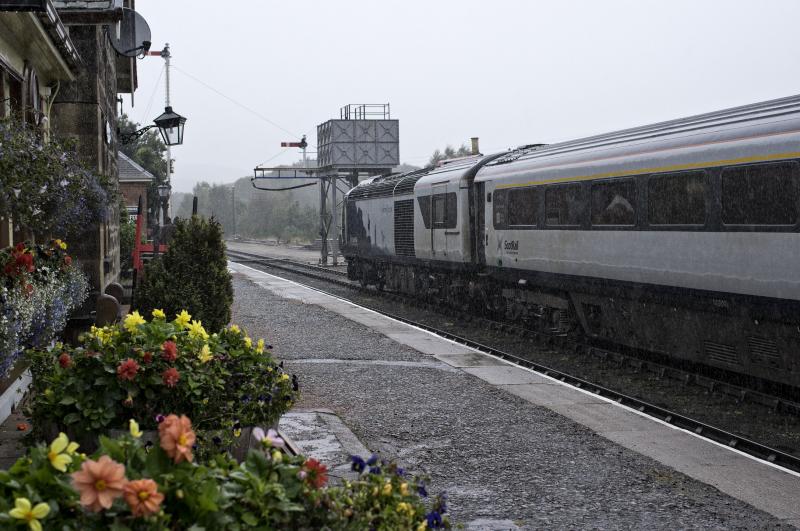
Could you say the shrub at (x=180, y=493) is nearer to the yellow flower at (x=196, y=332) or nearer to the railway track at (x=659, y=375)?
the yellow flower at (x=196, y=332)

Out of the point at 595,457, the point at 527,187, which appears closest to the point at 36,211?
the point at 595,457

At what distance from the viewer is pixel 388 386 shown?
11375 millimetres

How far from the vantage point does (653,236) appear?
1195 centimetres

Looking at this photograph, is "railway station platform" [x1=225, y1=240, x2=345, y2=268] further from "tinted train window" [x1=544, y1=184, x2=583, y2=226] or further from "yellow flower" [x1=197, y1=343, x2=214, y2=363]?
"yellow flower" [x1=197, y1=343, x2=214, y2=363]

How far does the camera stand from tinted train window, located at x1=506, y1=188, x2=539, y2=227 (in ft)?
50.5

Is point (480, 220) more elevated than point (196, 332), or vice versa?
point (480, 220)

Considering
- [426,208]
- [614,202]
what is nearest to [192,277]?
[614,202]


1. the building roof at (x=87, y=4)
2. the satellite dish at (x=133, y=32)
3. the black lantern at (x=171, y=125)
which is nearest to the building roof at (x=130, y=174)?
the black lantern at (x=171, y=125)

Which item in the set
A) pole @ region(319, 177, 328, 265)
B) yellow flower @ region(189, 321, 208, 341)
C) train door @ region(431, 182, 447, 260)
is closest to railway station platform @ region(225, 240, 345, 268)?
pole @ region(319, 177, 328, 265)

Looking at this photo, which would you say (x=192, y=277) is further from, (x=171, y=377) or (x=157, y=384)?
(x=171, y=377)

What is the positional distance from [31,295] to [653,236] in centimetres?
802

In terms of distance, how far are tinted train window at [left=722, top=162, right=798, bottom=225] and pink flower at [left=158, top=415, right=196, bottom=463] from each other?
26.2 ft

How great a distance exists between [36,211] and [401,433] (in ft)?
13.8

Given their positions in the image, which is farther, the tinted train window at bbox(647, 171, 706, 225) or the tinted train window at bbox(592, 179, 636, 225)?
the tinted train window at bbox(592, 179, 636, 225)
